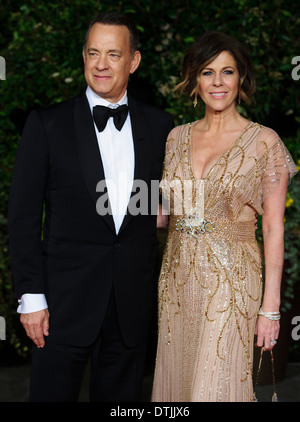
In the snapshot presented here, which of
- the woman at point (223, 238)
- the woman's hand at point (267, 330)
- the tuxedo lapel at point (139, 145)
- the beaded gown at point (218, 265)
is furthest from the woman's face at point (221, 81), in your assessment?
the woman's hand at point (267, 330)

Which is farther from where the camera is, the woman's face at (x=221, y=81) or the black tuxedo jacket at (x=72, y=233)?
the woman's face at (x=221, y=81)

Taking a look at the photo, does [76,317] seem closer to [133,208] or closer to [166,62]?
[133,208]

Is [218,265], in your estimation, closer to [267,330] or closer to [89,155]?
[267,330]

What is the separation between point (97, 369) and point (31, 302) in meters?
0.55

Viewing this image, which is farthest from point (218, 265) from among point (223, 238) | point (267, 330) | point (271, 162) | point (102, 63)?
point (102, 63)

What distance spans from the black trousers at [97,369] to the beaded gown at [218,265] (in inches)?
9.4

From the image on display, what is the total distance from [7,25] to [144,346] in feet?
13.1

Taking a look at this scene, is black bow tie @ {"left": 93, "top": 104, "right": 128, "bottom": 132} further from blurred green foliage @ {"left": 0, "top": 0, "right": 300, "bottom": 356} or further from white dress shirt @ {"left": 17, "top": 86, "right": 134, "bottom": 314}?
blurred green foliage @ {"left": 0, "top": 0, "right": 300, "bottom": 356}

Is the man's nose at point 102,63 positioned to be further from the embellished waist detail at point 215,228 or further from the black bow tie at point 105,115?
the embellished waist detail at point 215,228

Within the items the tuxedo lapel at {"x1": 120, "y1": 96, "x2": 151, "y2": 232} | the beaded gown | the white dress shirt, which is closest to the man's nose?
the white dress shirt

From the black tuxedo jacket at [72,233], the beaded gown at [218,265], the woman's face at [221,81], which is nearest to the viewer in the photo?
the black tuxedo jacket at [72,233]

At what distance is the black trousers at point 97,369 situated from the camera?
277 cm

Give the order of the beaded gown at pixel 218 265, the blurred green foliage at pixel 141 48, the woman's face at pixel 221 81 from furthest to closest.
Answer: the blurred green foliage at pixel 141 48
the woman's face at pixel 221 81
the beaded gown at pixel 218 265

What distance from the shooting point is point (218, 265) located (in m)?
2.81
